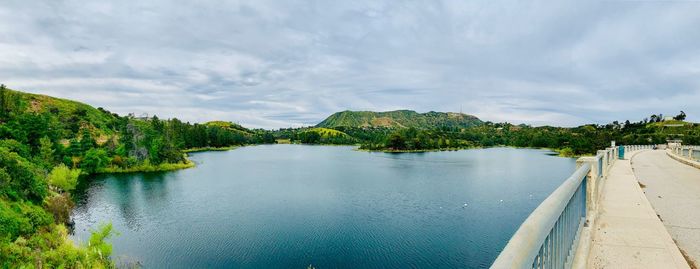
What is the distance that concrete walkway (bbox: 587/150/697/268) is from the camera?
169 inches

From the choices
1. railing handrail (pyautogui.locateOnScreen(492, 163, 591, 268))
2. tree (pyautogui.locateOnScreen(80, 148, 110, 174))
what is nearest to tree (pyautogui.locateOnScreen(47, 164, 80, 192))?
tree (pyautogui.locateOnScreen(80, 148, 110, 174))

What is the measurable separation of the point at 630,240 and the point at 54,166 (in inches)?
2691

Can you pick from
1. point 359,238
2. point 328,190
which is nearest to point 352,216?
point 359,238

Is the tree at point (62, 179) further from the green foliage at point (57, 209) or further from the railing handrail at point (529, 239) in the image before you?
the railing handrail at point (529, 239)

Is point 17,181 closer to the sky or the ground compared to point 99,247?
closer to the sky

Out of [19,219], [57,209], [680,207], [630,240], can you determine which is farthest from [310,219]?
[630,240]

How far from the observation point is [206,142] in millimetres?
151250

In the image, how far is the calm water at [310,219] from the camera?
79.8ft

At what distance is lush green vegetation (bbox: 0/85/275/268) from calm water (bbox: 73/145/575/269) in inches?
119

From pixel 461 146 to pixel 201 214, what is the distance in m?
145

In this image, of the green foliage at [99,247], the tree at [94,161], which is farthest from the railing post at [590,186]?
the tree at [94,161]

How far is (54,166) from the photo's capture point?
5338 centimetres

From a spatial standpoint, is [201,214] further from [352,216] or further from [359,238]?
[359,238]

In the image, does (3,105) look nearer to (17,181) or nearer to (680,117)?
(17,181)
